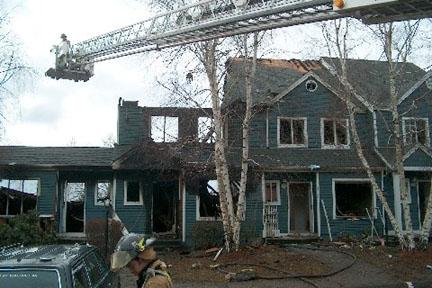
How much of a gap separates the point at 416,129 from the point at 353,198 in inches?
173

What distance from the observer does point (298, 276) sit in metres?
13.9

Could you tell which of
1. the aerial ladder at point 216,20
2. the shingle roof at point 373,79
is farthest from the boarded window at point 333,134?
the aerial ladder at point 216,20

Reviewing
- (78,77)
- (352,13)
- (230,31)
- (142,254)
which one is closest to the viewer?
(142,254)

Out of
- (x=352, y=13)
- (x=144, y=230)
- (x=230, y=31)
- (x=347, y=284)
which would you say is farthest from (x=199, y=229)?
(x=352, y=13)

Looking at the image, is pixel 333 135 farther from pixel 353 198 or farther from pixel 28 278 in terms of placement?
pixel 28 278

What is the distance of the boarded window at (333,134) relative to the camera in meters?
24.1

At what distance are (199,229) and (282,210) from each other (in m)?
4.37

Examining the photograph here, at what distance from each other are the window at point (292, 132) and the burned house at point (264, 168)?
48 mm

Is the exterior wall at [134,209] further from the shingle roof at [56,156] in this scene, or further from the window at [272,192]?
the window at [272,192]

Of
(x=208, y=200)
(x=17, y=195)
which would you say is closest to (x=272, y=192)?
(x=208, y=200)

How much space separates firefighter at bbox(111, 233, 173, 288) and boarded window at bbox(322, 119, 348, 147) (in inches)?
823

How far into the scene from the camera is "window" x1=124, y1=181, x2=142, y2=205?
22297 mm

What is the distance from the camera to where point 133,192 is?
73.8 ft

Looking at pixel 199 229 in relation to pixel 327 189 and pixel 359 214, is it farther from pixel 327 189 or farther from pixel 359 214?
pixel 359 214
